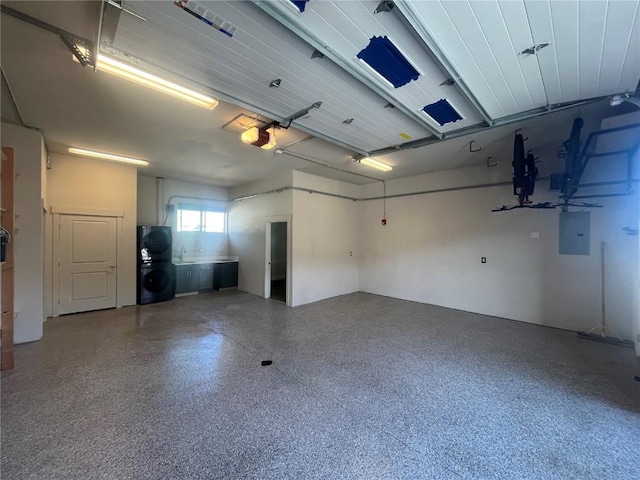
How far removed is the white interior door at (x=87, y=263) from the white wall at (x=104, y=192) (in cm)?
18

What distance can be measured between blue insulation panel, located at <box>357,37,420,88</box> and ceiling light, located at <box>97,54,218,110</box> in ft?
5.68

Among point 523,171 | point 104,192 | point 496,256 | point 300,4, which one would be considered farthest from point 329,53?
point 104,192

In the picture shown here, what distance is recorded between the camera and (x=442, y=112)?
3047mm

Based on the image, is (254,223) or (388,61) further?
(254,223)

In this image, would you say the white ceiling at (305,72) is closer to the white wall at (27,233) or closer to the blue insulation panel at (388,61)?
the blue insulation panel at (388,61)

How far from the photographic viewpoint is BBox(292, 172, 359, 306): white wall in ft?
19.2

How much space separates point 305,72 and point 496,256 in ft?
16.0

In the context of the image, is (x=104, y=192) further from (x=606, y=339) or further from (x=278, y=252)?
(x=606, y=339)

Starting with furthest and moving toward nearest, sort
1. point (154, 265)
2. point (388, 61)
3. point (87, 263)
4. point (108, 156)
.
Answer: point (154, 265)
point (87, 263)
point (108, 156)
point (388, 61)

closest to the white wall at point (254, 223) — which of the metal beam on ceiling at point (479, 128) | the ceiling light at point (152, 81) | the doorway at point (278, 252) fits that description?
the doorway at point (278, 252)

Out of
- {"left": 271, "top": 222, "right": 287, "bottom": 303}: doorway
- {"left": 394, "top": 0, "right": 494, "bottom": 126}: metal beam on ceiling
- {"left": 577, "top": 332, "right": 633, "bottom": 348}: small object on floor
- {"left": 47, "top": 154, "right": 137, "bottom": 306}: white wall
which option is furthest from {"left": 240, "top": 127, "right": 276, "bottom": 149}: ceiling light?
{"left": 577, "top": 332, "right": 633, "bottom": 348}: small object on floor

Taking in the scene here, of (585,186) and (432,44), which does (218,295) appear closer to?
(432,44)

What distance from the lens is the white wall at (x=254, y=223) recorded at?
240 inches

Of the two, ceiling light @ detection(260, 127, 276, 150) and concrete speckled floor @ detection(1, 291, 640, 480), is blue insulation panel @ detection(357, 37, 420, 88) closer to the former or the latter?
ceiling light @ detection(260, 127, 276, 150)
